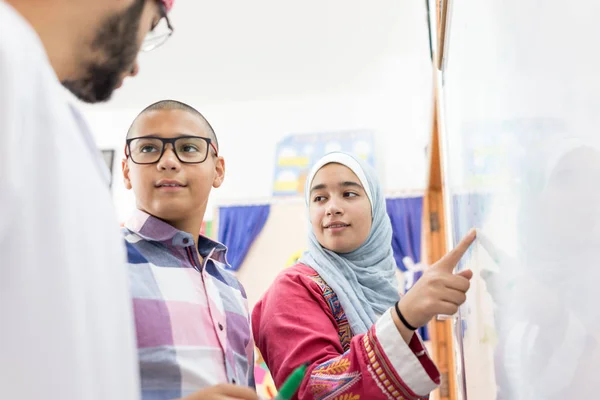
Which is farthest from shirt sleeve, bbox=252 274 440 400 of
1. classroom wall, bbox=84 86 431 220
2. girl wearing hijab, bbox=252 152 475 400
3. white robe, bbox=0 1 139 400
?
classroom wall, bbox=84 86 431 220

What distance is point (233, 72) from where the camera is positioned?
17.1ft

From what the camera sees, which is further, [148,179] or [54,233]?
[148,179]

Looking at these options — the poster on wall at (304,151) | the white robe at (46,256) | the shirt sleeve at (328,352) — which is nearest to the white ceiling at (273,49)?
the poster on wall at (304,151)

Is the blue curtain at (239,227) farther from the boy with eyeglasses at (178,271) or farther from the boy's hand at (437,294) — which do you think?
the boy's hand at (437,294)

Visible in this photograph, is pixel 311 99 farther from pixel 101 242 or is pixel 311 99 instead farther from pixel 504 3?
pixel 101 242

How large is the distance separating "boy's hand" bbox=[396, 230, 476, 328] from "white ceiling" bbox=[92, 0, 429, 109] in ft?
11.0

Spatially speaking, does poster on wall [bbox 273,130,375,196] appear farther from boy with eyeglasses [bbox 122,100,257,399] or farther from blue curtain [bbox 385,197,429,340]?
boy with eyeglasses [bbox 122,100,257,399]

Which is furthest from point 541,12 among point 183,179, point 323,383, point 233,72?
point 233,72

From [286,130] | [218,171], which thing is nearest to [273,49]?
[286,130]

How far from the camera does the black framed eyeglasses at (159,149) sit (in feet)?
3.66

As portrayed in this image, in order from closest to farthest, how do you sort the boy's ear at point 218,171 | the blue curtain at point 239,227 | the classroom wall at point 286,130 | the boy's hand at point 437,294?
the boy's hand at point 437,294, the boy's ear at point 218,171, the blue curtain at point 239,227, the classroom wall at point 286,130

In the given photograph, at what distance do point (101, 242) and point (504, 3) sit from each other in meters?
0.58

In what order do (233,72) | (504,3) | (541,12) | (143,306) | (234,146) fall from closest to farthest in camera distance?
(541,12), (504,3), (143,306), (233,72), (234,146)

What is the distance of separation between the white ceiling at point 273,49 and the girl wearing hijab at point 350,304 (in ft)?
9.40
